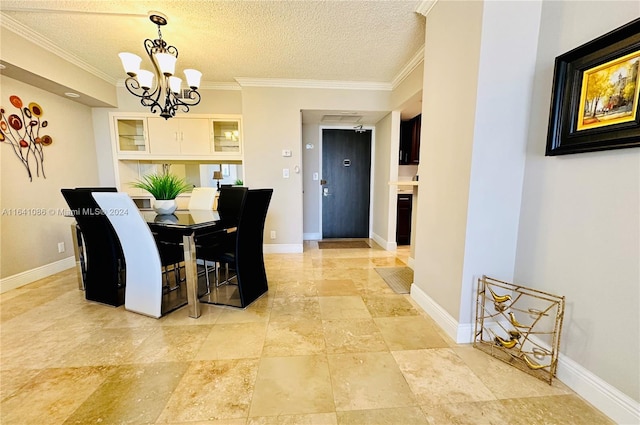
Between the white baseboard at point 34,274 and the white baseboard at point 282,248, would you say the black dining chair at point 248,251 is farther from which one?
the white baseboard at point 34,274

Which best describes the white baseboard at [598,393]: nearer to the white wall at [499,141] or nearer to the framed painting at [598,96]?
the white wall at [499,141]

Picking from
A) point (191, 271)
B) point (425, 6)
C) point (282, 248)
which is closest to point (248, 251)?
point (191, 271)

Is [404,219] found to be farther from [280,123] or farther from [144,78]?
[144,78]

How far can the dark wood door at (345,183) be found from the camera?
4488 millimetres

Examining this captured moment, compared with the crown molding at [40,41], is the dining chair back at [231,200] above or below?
below

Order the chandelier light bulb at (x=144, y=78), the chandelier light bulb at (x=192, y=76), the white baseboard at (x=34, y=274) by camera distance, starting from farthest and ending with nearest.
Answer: the white baseboard at (x=34, y=274) → the chandelier light bulb at (x=192, y=76) → the chandelier light bulb at (x=144, y=78)

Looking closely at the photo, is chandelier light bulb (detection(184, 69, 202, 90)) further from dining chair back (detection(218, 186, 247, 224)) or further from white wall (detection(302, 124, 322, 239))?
white wall (detection(302, 124, 322, 239))

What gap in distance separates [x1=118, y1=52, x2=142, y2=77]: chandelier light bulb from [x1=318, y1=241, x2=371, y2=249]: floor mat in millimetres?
3121

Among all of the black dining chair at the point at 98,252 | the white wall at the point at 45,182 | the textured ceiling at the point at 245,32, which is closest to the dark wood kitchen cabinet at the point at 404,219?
the textured ceiling at the point at 245,32

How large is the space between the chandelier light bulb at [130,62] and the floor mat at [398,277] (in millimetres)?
2992

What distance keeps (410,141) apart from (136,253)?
4.03 metres

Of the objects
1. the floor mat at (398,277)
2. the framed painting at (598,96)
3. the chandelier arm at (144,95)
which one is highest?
the chandelier arm at (144,95)

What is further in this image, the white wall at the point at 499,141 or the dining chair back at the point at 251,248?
the dining chair back at the point at 251,248

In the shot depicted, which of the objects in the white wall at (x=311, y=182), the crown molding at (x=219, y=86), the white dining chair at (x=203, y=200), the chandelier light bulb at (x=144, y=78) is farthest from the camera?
the white wall at (x=311, y=182)
